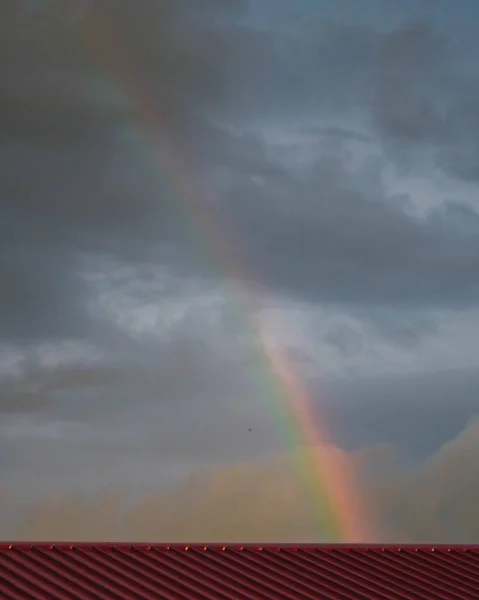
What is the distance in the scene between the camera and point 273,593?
78.6 ft

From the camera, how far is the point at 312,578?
83.1ft

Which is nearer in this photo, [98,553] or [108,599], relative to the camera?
[108,599]

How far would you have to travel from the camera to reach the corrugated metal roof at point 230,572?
73.3ft

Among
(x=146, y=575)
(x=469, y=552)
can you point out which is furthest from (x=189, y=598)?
(x=469, y=552)

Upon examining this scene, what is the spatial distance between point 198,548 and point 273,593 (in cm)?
268

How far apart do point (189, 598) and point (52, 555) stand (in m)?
3.18

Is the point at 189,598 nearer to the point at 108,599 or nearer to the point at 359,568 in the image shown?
the point at 108,599

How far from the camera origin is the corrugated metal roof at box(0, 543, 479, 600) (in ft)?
73.3

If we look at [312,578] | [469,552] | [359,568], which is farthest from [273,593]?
[469,552]

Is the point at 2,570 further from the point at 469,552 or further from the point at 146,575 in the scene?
the point at 469,552

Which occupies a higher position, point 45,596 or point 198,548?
point 198,548

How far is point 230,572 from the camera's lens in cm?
2478

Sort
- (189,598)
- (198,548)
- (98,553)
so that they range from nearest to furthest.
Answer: (189,598) < (98,553) < (198,548)

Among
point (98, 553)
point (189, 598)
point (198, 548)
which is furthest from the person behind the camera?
point (198, 548)
